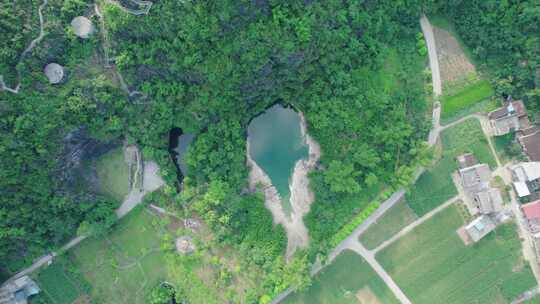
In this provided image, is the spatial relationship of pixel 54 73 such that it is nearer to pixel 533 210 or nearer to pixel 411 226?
pixel 411 226

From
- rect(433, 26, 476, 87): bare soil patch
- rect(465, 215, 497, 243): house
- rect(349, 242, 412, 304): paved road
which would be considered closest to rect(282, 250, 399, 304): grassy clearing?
rect(349, 242, 412, 304): paved road

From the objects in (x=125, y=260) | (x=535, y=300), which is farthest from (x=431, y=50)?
(x=125, y=260)

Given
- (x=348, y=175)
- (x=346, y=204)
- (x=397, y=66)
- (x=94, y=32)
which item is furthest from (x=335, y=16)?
(x=94, y=32)

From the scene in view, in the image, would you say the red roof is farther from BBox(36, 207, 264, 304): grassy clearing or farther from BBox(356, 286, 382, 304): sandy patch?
BBox(36, 207, 264, 304): grassy clearing

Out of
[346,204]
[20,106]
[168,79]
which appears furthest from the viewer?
[346,204]

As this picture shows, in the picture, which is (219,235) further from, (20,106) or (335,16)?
(335,16)

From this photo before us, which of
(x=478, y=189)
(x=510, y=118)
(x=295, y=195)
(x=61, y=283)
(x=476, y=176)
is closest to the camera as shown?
(x=510, y=118)

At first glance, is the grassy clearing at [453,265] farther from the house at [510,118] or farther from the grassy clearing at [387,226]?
the house at [510,118]
